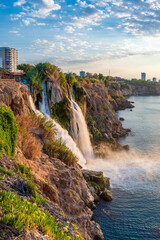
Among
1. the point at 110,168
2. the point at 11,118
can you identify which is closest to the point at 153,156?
the point at 110,168

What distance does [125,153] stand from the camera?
92.4 ft

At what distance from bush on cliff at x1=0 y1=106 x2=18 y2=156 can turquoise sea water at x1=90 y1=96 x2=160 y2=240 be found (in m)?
7.41

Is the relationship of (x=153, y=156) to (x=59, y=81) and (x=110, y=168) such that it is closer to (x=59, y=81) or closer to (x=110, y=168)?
(x=110, y=168)

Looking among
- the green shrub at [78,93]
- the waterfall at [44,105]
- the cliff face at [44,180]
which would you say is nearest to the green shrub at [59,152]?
the cliff face at [44,180]

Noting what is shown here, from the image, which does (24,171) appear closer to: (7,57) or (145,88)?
(7,57)

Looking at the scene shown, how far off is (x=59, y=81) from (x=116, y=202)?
15.0 m

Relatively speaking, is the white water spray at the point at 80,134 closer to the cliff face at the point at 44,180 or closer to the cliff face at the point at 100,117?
the cliff face at the point at 100,117

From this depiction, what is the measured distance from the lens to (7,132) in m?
9.16

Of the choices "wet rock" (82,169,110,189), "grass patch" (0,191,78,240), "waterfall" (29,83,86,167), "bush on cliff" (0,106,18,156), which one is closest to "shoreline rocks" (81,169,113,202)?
"wet rock" (82,169,110,189)

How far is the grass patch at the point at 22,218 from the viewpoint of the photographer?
371 cm

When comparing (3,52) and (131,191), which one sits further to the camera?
(3,52)

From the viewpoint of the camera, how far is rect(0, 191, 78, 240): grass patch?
146 inches

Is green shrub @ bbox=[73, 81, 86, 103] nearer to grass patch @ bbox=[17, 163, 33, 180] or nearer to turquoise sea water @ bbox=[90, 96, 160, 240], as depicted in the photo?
turquoise sea water @ bbox=[90, 96, 160, 240]

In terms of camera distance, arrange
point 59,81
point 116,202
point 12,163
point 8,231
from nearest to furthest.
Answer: point 8,231 → point 12,163 → point 116,202 → point 59,81
